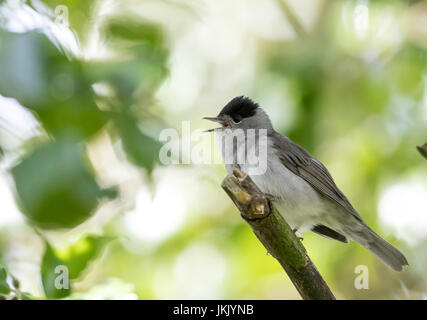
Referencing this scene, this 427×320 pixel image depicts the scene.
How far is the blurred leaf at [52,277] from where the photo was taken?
2326 millimetres

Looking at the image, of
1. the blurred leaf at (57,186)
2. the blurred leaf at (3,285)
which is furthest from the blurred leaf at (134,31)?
the blurred leaf at (3,285)

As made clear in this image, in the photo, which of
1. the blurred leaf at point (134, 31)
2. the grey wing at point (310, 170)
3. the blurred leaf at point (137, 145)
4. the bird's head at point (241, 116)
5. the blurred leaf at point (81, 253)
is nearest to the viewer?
the blurred leaf at point (81, 253)

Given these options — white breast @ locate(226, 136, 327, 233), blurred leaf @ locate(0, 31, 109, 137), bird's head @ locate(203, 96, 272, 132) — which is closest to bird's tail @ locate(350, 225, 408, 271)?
white breast @ locate(226, 136, 327, 233)

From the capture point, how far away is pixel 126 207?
370 cm

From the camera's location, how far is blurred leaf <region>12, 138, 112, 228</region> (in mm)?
2350

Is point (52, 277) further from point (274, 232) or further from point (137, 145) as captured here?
point (274, 232)

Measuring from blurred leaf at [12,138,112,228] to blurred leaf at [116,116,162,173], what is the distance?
259 millimetres

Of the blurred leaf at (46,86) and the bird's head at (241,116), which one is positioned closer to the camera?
the blurred leaf at (46,86)

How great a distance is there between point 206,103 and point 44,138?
2.70m

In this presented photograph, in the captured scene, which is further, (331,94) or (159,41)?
(331,94)

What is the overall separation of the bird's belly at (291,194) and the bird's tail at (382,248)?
1.16 ft

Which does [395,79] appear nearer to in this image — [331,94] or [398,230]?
[331,94]

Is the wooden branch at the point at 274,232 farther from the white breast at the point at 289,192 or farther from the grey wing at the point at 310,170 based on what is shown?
the grey wing at the point at 310,170
